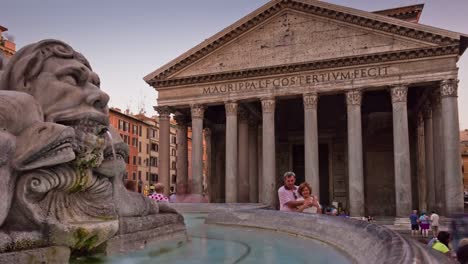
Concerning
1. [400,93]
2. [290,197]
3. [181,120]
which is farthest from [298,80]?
[290,197]

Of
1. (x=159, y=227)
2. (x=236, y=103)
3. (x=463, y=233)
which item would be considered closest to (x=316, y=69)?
(x=236, y=103)

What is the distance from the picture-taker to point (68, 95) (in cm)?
250

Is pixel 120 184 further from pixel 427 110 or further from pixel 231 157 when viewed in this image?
pixel 427 110

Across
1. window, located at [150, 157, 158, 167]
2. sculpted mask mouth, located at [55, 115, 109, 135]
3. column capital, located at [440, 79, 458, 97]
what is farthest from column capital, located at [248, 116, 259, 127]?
window, located at [150, 157, 158, 167]

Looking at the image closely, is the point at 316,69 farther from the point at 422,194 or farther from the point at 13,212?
the point at 13,212

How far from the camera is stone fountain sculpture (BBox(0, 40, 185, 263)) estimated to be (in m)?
2.07

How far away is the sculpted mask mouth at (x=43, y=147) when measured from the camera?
6.82 feet

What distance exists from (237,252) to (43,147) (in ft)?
5.42

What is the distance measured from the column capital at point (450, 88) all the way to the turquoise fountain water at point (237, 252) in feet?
52.1

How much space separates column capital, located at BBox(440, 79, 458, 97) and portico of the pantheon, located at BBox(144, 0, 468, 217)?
5 cm

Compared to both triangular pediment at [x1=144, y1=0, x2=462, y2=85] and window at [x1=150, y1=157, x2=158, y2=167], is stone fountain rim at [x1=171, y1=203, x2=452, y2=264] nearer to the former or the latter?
triangular pediment at [x1=144, y1=0, x2=462, y2=85]

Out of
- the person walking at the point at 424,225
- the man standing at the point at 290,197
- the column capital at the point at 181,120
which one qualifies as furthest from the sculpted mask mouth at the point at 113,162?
the column capital at the point at 181,120

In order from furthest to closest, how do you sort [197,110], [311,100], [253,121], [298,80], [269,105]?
[253,121] < [197,110] < [269,105] < [298,80] < [311,100]

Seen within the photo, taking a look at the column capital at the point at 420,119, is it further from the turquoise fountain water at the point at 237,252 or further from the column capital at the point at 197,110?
the turquoise fountain water at the point at 237,252
